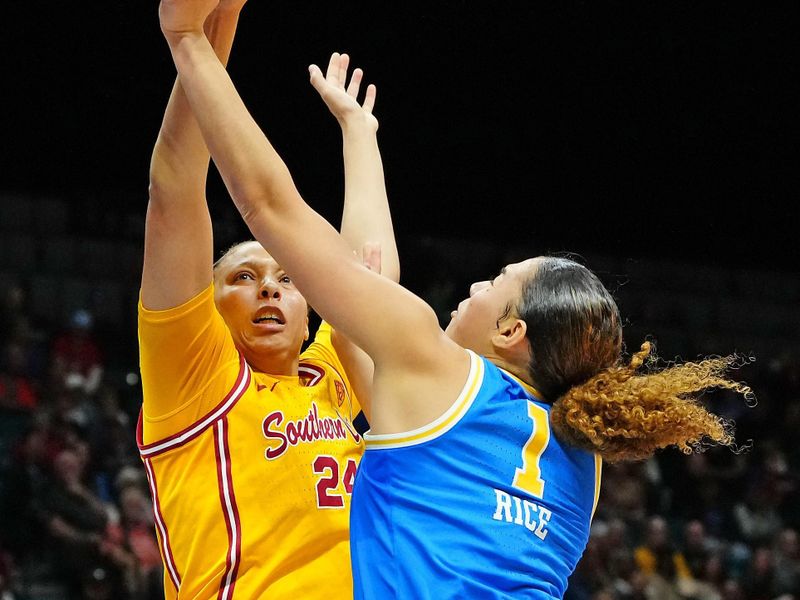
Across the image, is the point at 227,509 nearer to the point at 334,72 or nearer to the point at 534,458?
the point at 534,458

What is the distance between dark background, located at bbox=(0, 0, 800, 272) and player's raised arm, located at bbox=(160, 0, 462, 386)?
25.6 ft

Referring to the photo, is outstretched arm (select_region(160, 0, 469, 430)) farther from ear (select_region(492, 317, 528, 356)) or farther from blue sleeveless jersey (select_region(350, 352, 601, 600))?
ear (select_region(492, 317, 528, 356))

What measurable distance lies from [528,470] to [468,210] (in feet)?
31.2

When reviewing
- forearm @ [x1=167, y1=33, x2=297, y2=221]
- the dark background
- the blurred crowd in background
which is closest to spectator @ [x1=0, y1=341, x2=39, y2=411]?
the blurred crowd in background

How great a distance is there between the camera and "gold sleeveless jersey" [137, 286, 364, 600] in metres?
2.43

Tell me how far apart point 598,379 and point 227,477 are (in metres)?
0.88

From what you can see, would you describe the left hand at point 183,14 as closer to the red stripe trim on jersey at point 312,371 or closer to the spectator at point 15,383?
the red stripe trim on jersey at point 312,371

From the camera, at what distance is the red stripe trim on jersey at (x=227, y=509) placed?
7.93 feet

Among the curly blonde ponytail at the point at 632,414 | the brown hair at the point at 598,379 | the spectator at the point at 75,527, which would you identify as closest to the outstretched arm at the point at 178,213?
the brown hair at the point at 598,379

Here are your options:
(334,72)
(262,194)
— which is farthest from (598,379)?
(334,72)

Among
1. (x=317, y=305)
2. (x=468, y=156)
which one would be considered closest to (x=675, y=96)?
(x=468, y=156)

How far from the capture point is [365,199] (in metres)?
2.84

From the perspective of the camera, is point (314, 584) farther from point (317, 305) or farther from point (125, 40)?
point (125, 40)

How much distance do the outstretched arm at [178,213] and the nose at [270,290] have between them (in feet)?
1.16
